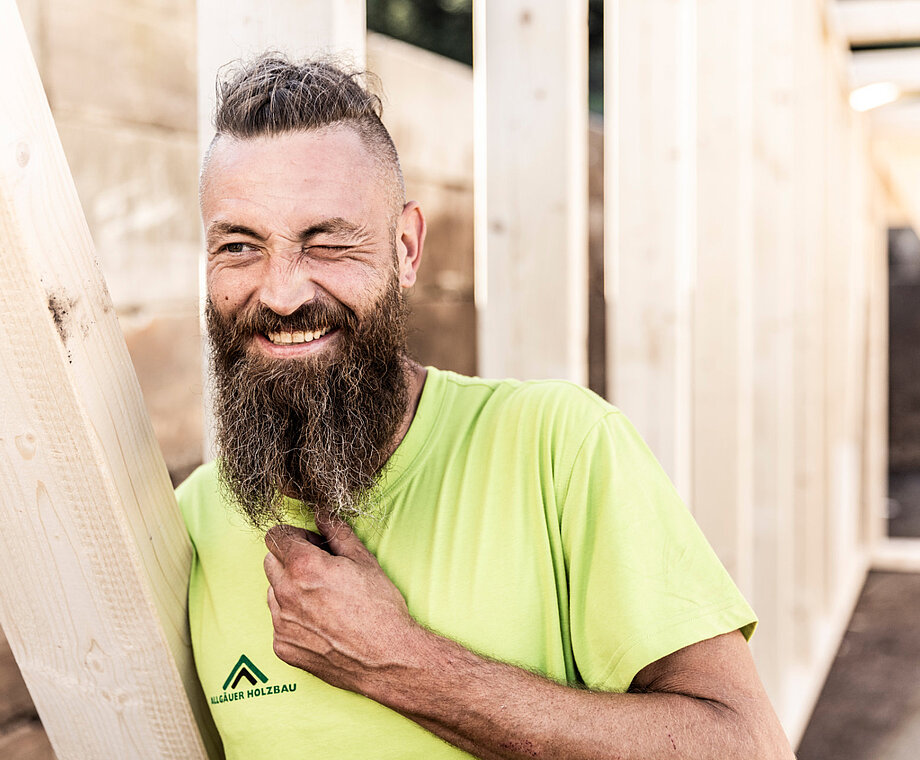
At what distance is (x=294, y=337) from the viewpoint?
134cm

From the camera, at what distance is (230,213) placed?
134 cm

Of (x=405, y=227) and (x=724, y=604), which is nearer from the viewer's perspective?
(x=724, y=604)

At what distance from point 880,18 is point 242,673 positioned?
406 cm

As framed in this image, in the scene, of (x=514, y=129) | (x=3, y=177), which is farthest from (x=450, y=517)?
(x=514, y=129)

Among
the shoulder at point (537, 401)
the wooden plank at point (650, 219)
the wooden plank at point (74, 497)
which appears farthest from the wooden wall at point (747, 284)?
the wooden plank at point (74, 497)

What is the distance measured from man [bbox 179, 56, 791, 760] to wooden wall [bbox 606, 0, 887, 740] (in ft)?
3.34

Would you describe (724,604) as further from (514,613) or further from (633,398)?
(633,398)

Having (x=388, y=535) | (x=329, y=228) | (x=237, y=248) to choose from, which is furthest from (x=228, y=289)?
(x=388, y=535)

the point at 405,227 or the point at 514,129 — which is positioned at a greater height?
Result: the point at 514,129

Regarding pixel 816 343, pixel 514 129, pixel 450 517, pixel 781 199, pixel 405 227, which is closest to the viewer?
pixel 450 517

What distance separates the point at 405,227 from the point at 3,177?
0.56 m

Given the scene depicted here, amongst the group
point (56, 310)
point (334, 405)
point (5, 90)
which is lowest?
point (334, 405)

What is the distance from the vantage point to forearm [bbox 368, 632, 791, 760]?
1194 millimetres

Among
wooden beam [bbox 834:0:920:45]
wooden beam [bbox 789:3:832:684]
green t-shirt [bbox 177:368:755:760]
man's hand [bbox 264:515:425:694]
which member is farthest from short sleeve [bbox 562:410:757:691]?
wooden beam [bbox 834:0:920:45]
